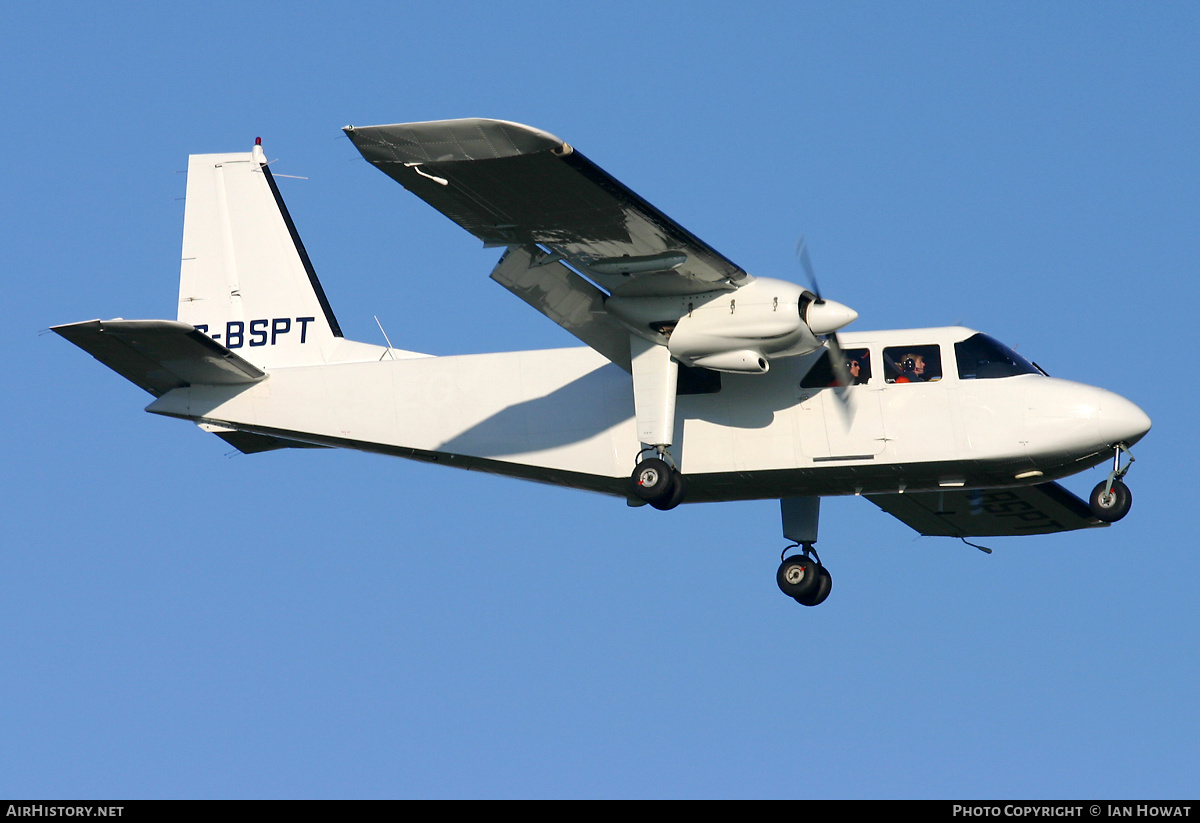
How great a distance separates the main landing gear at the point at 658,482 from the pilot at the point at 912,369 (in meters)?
2.73

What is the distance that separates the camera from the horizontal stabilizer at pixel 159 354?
16.8 meters

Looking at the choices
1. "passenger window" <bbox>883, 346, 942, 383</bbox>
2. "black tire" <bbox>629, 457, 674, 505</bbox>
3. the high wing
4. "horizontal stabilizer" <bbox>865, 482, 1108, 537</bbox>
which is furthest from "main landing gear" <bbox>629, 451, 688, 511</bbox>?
"horizontal stabilizer" <bbox>865, 482, 1108, 537</bbox>

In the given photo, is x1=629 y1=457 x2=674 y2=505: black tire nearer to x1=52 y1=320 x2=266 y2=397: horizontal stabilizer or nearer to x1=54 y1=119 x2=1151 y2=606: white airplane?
x1=54 y1=119 x2=1151 y2=606: white airplane

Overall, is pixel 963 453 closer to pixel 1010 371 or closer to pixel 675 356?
pixel 1010 371

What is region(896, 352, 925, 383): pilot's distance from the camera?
54.8ft

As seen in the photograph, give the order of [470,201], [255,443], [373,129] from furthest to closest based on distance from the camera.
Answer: [255,443] → [470,201] → [373,129]

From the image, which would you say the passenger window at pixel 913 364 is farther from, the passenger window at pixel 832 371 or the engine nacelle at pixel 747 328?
the engine nacelle at pixel 747 328

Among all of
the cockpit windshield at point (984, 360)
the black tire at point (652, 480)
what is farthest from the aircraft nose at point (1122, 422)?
the black tire at point (652, 480)

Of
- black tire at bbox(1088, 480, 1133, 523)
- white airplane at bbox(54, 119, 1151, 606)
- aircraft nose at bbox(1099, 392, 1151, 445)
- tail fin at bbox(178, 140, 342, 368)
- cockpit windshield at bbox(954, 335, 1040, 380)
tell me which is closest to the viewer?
white airplane at bbox(54, 119, 1151, 606)

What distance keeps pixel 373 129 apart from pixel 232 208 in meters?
7.46

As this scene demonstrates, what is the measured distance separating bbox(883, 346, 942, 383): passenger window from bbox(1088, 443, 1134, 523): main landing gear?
206 cm
